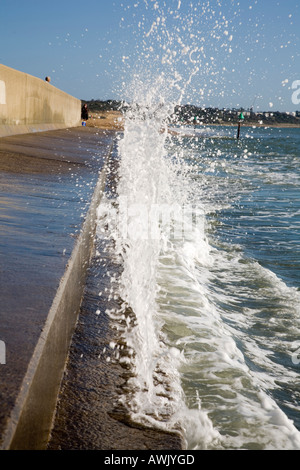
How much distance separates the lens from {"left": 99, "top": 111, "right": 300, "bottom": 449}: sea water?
168 cm

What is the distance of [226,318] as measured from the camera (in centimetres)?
313

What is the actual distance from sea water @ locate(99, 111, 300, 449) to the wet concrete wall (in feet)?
8.16

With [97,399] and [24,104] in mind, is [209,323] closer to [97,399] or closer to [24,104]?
[97,399]

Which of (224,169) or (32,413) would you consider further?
(224,169)

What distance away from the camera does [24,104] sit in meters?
8.99

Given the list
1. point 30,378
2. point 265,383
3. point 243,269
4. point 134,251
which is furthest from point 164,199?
point 30,378

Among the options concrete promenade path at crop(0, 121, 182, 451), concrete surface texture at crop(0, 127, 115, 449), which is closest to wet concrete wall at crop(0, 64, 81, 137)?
concrete surface texture at crop(0, 127, 115, 449)

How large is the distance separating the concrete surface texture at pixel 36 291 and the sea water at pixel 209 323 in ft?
0.83

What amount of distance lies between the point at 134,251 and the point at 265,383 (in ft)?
3.72

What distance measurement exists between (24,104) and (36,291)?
8.05 meters

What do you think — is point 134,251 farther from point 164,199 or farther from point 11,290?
point 164,199

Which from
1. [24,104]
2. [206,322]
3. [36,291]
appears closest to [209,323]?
[206,322]
